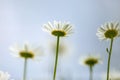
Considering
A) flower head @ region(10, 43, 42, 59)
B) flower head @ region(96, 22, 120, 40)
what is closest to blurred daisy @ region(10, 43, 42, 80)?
flower head @ region(10, 43, 42, 59)

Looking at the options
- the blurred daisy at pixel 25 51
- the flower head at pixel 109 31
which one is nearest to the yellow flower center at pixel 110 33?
the flower head at pixel 109 31

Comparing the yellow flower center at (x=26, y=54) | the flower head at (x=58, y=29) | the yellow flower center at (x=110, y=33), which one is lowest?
the yellow flower center at (x=26, y=54)

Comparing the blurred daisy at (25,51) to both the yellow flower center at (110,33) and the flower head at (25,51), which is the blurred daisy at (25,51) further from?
the yellow flower center at (110,33)

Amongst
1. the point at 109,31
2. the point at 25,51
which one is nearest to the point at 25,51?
the point at 25,51

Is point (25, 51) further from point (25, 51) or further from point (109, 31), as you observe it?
point (109, 31)

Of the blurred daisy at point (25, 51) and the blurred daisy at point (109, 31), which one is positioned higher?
the blurred daisy at point (109, 31)

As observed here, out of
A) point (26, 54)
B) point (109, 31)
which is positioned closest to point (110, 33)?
point (109, 31)
